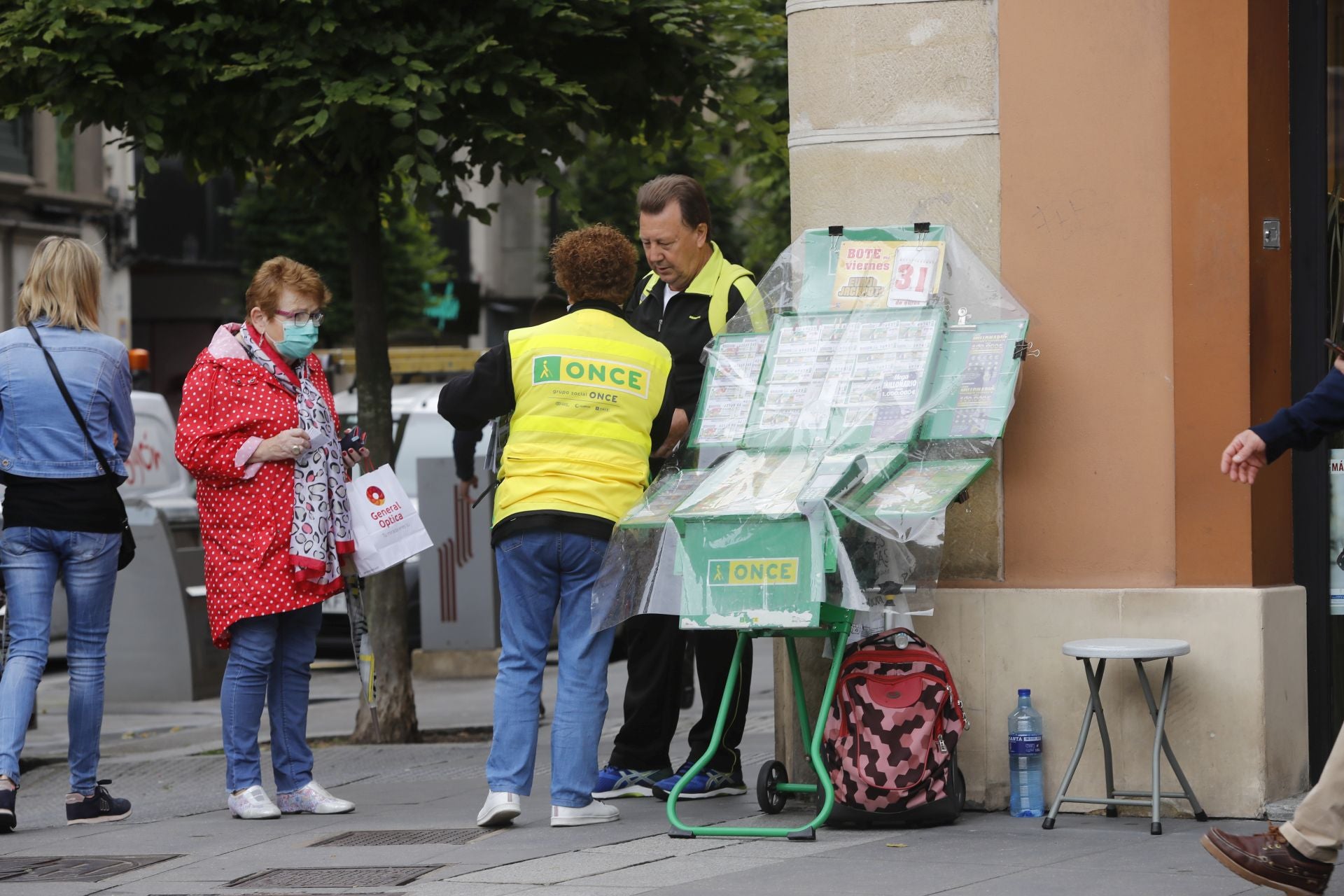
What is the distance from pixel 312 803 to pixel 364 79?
2.96m

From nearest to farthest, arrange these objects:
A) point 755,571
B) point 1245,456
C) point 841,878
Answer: point 1245,456 < point 841,878 < point 755,571

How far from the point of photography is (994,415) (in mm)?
6203

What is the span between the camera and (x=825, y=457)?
6125 mm

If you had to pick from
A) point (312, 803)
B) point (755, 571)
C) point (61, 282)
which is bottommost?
point (312, 803)

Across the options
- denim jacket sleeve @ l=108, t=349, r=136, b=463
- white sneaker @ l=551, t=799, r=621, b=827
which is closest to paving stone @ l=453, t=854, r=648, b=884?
white sneaker @ l=551, t=799, r=621, b=827

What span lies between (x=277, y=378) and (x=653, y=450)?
1318mm

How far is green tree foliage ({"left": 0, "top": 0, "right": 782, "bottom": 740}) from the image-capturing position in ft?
26.2

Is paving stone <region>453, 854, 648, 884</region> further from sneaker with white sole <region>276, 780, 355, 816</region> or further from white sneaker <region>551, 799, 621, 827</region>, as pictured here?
sneaker with white sole <region>276, 780, 355, 816</region>

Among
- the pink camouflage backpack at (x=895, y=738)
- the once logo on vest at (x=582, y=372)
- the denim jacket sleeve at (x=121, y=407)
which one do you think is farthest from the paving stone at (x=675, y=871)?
the denim jacket sleeve at (x=121, y=407)

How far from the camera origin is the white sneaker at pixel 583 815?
6297 millimetres

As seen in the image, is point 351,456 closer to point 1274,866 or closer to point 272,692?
point 272,692

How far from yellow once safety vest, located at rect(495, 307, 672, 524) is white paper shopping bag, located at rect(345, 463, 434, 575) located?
0.74m

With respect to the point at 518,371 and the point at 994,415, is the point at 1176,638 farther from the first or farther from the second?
the point at 518,371

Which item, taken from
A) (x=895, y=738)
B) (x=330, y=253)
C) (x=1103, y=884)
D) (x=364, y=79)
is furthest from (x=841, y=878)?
(x=330, y=253)
